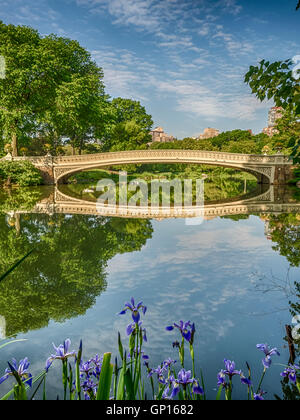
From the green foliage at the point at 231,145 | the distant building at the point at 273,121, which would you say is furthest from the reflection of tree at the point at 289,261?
the green foliage at the point at 231,145

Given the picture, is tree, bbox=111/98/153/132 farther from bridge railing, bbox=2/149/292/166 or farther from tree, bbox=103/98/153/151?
bridge railing, bbox=2/149/292/166

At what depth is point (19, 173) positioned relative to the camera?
19406 mm

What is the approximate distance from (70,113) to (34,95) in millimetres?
2318

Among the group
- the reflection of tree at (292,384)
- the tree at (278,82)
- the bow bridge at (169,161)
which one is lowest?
the reflection of tree at (292,384)

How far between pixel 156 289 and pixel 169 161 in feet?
57.9

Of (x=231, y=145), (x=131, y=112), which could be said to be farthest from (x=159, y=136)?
(x=131, y=112)

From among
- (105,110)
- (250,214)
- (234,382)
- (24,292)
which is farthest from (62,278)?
(105,110)

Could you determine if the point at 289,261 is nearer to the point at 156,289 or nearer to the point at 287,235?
the point at 287,235

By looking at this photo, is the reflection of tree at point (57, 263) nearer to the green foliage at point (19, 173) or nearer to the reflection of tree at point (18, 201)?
the reflection of tree at point (18, 201)

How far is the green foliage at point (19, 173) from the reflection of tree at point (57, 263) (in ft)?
40.6

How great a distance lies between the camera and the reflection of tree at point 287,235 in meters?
4.69

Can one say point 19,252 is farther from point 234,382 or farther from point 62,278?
point 234,382

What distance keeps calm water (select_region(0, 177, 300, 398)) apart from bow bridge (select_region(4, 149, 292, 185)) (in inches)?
558

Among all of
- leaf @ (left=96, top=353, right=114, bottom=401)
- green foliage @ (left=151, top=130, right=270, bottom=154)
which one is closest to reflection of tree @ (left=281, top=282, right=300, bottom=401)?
leaf @ (left=96, top=353, right=114, bottom=401)
